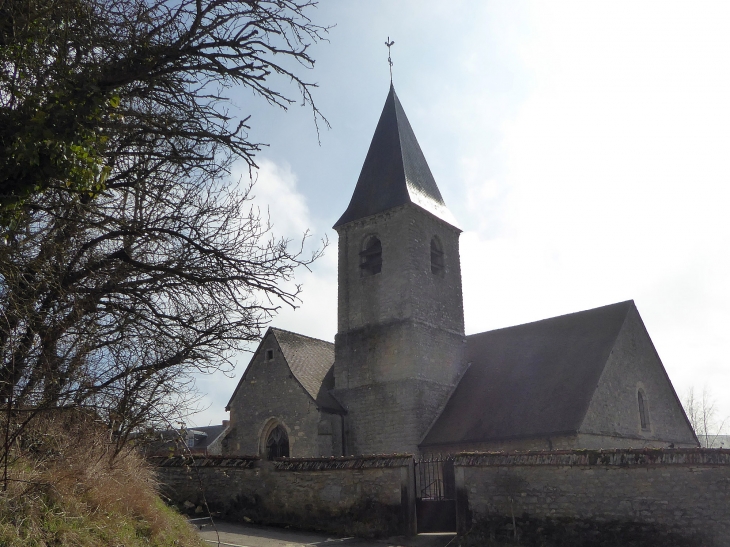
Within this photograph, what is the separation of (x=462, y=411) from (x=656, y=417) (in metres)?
6.00

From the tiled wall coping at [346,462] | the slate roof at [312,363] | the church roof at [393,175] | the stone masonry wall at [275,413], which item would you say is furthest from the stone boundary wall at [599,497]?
the church roof at [393,175]

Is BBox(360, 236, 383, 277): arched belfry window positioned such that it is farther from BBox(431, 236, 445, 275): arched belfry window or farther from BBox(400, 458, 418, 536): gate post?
BBox(400, 458, 418, 536): gate post

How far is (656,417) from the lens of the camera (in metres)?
19.8

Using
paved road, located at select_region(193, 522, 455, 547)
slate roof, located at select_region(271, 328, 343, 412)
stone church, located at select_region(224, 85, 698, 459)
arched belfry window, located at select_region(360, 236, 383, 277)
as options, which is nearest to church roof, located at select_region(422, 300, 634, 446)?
stone church, located at select_region(224, 85, 698, 459)

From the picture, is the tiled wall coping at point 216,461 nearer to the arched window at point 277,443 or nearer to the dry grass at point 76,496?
the dry grass at point 76,496

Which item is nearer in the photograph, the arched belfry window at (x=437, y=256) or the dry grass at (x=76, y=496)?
the dry grass at (x=76, y=496)

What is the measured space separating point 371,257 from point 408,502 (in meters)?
11.3

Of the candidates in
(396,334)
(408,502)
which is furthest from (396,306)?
(408,502)

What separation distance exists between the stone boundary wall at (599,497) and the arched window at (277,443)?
9956mm

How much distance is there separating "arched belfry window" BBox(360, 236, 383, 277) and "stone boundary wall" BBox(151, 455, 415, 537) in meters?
9.45

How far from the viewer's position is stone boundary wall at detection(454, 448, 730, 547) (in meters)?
9.98

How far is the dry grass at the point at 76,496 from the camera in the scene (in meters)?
5.64

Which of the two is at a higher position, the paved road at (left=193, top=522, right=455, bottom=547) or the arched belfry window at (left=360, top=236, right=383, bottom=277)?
the arched belfry window at (left=360, top=236, right=383, bottom=277)

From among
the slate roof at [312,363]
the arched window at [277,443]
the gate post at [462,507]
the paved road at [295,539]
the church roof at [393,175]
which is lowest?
the paved road at [295,539]
